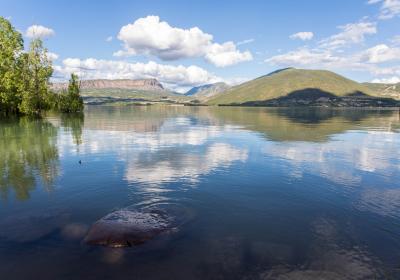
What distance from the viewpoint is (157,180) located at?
3512 cm

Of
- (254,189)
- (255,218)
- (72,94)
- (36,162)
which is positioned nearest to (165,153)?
(36,162)

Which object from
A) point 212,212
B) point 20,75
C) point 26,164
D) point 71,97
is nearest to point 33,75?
point 20,75

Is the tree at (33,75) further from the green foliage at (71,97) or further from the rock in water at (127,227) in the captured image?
the rock in water at (127,227)

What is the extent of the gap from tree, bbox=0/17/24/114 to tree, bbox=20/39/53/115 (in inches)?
120

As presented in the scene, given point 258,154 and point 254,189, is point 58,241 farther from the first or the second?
point 258,154

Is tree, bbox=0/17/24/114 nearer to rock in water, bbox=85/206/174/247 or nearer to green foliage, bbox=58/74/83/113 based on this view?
green foliage, bbox=58/74/83/113

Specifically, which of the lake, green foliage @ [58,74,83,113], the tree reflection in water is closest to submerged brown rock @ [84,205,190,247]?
the lake

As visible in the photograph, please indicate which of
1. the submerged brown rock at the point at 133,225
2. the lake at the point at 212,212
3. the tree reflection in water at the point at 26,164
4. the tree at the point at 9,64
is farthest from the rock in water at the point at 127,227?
the tree at the point at 9,64

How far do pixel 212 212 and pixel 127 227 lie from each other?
7559 mm

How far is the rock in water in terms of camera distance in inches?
804

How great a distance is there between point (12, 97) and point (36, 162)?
312 feet

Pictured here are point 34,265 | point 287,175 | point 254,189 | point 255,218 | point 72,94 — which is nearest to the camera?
point 34,265

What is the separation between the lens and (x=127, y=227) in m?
21.7

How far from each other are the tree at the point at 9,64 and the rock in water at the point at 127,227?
111262 millimetres
